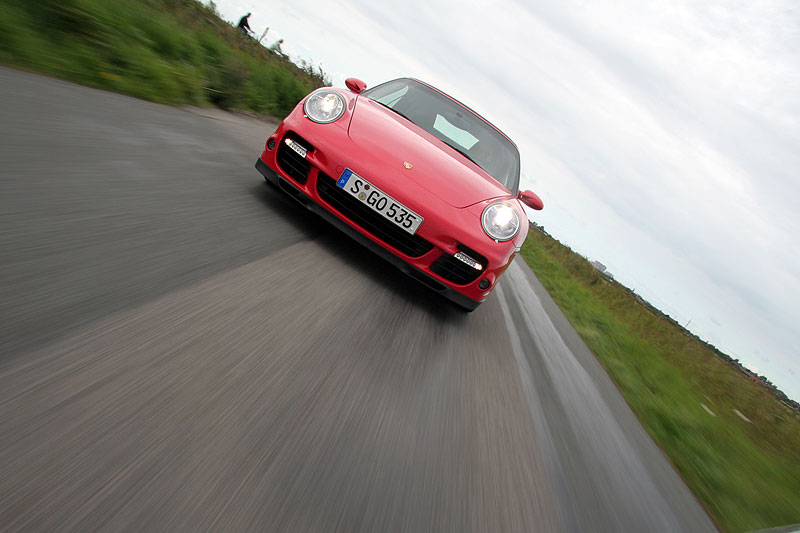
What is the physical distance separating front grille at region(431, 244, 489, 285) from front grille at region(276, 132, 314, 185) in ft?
3.34

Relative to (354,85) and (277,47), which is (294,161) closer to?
(354,85)

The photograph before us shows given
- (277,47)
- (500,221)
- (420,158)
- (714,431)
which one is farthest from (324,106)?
(277,47)

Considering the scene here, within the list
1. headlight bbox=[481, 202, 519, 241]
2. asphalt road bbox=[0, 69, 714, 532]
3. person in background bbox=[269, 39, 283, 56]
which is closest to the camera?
asphalt road bbox=[0, 69, 714, 532]

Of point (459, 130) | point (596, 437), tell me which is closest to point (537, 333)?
point (596, 437)

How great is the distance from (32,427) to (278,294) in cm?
127

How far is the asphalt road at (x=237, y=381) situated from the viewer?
1.08 m

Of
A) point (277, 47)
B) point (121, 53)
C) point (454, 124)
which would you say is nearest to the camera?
point (454, 124)

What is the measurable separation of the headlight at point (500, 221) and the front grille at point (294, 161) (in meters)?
1.20

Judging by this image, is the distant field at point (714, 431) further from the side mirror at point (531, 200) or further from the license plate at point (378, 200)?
the license plate at point (378, 200)

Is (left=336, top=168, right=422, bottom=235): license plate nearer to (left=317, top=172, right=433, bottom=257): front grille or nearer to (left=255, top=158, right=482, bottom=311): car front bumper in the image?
(left=317, top=172, right=433, bottom=257): front grille

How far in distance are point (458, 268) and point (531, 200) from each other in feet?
5.36

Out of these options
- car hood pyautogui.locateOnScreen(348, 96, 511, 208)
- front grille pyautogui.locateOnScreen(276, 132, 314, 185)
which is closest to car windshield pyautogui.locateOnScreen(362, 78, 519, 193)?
car hood pyautogui.locateOnScreen(348, 96, 511, 208)

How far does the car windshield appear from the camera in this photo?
13.0ft

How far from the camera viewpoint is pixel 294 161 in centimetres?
292
